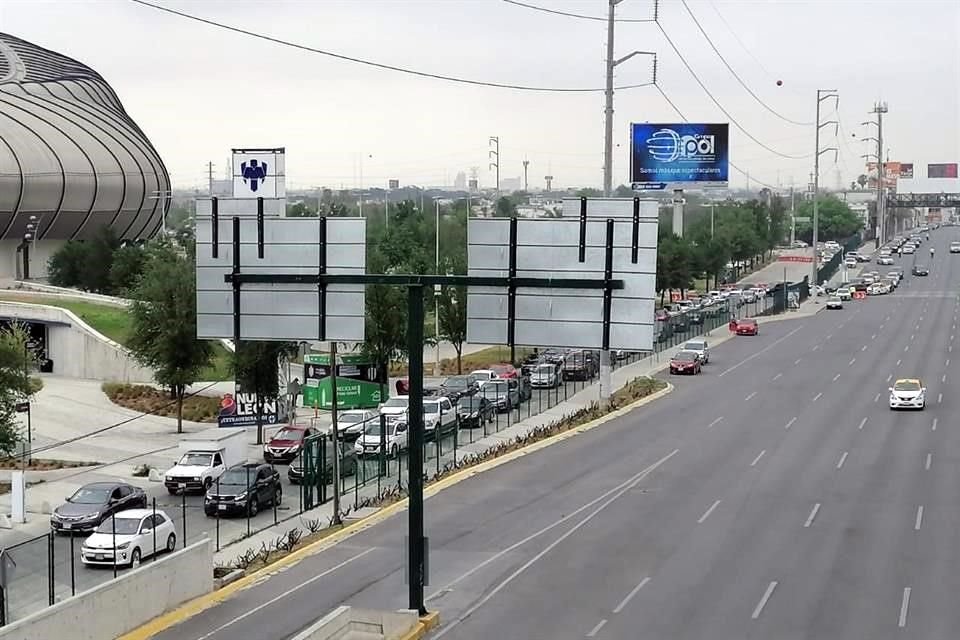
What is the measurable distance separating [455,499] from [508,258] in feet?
43.5

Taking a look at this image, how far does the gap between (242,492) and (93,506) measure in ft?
11.7

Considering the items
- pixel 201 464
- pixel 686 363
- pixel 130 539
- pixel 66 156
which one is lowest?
pixel 201 464

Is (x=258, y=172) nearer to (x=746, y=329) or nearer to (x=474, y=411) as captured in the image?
(x=474, y=411)

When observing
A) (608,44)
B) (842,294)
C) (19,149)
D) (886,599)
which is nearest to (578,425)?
(608,44)

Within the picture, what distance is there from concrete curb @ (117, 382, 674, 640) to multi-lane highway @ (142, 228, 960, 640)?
28 centimetres

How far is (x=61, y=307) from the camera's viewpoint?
6700 centimetres

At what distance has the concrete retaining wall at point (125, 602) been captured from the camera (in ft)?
60.7

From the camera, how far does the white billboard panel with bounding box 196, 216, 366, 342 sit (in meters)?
21.6

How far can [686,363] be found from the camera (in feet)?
203

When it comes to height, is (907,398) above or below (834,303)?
below

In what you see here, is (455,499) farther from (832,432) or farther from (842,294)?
(842,294)

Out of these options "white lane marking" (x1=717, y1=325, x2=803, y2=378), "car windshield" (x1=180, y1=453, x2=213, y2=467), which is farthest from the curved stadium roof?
"car windshield" (x1=180, y1=453, x2=213, y2=467)

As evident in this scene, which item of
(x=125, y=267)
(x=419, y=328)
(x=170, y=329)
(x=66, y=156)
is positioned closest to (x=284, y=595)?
(x=419, y=328)

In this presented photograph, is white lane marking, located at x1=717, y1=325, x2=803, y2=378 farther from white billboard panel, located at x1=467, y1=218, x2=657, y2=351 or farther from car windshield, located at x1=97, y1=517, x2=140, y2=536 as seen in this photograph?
white billboard panel, located at x1=467, y1=218, x2=657, y2=351
